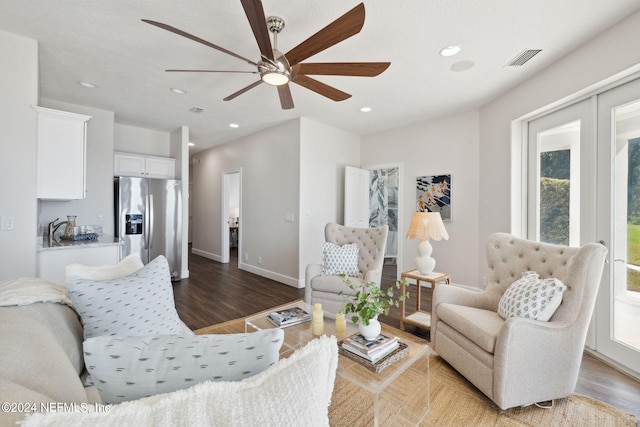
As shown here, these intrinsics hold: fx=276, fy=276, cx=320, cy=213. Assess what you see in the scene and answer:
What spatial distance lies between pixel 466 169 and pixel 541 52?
1.75 metres

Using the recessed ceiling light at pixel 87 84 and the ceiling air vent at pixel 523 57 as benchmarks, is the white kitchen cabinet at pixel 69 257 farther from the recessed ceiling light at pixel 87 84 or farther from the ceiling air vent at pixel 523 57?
the ceiling air vent at pixel 523 57

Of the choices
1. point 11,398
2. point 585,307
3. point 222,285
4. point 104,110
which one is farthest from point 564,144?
point 104,110

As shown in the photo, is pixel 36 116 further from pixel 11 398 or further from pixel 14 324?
pixel 11 398

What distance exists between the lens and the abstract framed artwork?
421 centimetres

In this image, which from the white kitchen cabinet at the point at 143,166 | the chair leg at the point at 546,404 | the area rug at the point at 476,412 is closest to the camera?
the area rug at the point at 476,412

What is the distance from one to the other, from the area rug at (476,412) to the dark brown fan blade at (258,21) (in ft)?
7.69

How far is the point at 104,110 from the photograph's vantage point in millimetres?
4090

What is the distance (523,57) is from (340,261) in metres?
2.66

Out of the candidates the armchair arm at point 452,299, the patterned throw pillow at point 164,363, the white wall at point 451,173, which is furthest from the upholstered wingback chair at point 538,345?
the white wall at point 451,173

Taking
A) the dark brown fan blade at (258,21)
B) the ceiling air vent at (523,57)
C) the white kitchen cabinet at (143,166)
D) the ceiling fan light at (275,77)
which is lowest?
the white kitchen cabinet at (143,166)

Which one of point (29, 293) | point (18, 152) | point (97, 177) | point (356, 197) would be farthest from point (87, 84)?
point (356, 197)

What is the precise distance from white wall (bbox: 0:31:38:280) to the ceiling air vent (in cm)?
432

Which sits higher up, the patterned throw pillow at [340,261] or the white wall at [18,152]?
the white wall at [18,152]

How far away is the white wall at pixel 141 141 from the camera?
4.80 metres
